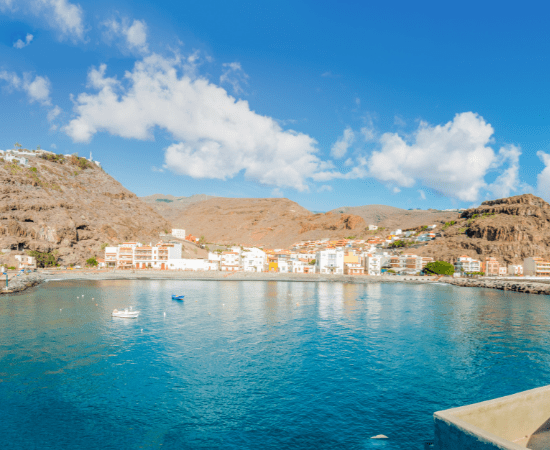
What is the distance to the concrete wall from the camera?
643 centimetres

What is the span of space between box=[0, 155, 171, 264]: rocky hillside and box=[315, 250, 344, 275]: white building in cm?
7611

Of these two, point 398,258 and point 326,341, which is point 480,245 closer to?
point 398,258

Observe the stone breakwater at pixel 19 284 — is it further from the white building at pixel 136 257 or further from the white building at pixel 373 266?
the white building at pixel 373 266

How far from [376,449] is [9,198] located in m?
143

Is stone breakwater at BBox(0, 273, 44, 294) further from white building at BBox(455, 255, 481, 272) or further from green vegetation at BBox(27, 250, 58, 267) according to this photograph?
white building at BBox(455, 255, 481, 272)

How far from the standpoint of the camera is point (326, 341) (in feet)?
105

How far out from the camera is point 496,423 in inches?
303

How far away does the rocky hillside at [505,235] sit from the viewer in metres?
139

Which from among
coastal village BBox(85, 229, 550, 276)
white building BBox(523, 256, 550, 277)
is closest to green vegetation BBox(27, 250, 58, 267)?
coastal village BBox(85, 229, 550, 276)

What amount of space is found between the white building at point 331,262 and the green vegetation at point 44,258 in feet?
296

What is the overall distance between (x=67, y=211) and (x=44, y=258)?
28115mm

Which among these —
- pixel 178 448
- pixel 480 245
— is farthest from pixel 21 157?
pixel 480 245

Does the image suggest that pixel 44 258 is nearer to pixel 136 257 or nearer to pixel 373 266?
pixel 136 257

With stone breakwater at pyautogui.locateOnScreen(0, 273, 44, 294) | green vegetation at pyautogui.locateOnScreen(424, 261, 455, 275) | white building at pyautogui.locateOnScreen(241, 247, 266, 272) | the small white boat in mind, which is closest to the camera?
the small white boat
